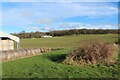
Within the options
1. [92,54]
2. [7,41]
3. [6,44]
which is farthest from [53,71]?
[7,41]

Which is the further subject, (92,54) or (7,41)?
(7,41)

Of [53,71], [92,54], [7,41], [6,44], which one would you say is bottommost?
[53,71]

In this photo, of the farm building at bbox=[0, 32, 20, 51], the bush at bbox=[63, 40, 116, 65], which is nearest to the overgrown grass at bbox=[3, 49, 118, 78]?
the bush at bbox=[63, 40, 116, 65]

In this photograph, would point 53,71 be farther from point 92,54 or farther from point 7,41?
point 7,41

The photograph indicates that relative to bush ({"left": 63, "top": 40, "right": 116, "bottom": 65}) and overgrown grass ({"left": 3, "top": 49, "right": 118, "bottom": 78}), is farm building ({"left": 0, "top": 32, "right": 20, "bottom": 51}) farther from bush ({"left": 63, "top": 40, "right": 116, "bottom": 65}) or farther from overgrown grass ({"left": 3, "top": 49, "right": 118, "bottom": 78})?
overgrown grass ({"left": 3, "top": 49, "right": 118, "bottom": 78})

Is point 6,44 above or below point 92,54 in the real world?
above

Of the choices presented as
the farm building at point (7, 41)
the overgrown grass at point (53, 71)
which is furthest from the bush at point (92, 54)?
the farm building at point (7, 41)

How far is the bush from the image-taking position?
59.2 feet

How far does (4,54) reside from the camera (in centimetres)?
2222

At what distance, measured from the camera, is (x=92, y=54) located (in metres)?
18.5

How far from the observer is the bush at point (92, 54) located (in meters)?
18.0

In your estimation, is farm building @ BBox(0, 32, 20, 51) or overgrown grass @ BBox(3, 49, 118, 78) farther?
farm building @ BBox(0, 32, 20, 51)

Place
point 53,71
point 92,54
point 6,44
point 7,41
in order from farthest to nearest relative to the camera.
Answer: point 7,41 < point 6,44 < point 92,54 < point 53,71

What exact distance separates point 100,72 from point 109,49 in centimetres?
473
